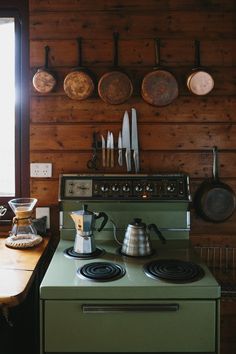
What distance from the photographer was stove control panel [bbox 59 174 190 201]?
6.91ft

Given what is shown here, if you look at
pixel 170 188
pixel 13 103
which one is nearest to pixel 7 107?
pixel 13 103

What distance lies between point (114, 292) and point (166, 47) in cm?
151

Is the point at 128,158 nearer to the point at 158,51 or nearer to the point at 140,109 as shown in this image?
the point at 140,109

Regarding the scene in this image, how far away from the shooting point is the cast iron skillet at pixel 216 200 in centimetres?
219

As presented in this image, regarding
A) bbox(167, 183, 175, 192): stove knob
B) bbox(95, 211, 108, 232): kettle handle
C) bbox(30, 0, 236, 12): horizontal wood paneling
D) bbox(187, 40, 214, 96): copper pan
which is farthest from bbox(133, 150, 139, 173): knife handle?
bbox(30, 0, 236, 12): horizontal wood paneling

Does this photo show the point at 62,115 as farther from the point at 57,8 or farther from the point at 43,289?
the point at 43,289

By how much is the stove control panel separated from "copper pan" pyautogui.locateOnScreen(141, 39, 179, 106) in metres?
0.48

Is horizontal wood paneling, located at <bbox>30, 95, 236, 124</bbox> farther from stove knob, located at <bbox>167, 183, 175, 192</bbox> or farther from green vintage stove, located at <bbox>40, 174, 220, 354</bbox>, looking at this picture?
green vintage stove, located at <bbox>40, 174, 220, 354</bbox>

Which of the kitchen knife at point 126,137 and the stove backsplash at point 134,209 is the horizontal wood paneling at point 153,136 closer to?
the kitchen knife at point 126,137

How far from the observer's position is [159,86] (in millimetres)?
2186

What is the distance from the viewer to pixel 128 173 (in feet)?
7.35

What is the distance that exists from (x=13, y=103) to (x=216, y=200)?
142 centimetres

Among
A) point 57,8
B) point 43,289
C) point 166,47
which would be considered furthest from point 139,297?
point 57,8

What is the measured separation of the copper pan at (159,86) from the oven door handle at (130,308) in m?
1.21
